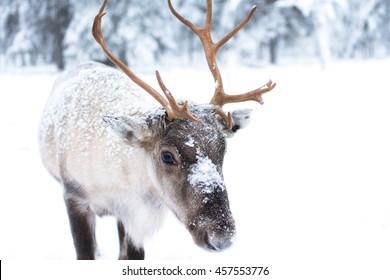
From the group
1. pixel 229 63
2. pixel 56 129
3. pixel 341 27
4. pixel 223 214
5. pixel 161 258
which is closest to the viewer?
pixel 223 214

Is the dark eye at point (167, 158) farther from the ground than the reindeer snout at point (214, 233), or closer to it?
farther from the ground

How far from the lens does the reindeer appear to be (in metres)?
2.83

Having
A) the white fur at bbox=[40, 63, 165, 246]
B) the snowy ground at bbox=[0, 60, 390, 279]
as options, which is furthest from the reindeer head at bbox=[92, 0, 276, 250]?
the snowy ground at bbox=[0, 60, 390, 279]

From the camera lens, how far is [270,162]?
7715mm

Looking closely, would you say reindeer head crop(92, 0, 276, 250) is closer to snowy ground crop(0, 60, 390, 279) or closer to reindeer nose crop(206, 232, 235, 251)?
reindeer nose crop(206, 232, 235, 251)

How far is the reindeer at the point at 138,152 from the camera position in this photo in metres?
2.83

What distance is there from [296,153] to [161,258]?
410 centimetres

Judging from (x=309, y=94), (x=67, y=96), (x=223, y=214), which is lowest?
(x=309, y=94)

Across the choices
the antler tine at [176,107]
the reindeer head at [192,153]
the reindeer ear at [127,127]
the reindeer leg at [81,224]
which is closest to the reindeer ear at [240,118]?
the reindeer head at [192,153]

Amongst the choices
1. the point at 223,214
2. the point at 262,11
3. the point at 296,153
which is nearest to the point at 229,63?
the point at 262,11

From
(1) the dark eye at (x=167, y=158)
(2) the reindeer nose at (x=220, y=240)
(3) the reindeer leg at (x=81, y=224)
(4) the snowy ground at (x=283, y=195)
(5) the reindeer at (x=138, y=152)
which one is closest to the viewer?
(2) the reindeer nose at (x=220, y=240)

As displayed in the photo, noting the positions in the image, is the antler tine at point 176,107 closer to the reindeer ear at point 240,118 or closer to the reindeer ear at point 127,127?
the reindeer ear at point 127,127

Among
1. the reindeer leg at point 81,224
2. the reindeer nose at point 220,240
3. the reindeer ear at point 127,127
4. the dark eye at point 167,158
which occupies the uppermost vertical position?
the reindeer ear at point 127,127

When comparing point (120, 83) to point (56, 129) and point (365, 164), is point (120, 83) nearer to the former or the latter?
point (56, 129)
